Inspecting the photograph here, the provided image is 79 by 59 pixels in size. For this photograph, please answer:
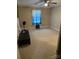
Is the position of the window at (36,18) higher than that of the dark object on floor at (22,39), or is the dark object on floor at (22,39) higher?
the window at (36,18)

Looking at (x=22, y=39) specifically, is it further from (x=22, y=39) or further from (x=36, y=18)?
(x=36, y=18)

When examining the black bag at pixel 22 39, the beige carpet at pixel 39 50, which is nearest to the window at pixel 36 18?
the beige carpet at pixel 39 50

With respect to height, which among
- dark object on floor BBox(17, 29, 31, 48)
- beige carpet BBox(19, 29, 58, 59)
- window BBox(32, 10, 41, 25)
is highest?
window BBox(32, 10, 41, 25)

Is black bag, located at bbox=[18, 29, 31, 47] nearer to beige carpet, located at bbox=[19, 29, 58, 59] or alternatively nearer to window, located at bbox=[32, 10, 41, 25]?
beige carpet, located at bbox=[19, 29, 58, 59]

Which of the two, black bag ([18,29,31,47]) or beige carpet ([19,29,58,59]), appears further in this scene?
beige carpet ([19,29,58,59])

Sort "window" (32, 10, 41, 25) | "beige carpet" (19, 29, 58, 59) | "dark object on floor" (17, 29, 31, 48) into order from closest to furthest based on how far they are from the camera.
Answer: "dark object on floor" (17, 29, 31, 48)
"beige carpet" (19, 29, 58, 59)
"window" (32, 10, 41, 25)

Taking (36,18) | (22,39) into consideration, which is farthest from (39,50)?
(36,18)

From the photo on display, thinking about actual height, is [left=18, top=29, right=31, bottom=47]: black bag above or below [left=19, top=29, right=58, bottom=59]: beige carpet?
above

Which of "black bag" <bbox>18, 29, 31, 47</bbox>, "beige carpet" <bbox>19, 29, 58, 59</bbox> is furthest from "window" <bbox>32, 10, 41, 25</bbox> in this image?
"black bag" <bbox>18, 29, 31, 47</bbox>

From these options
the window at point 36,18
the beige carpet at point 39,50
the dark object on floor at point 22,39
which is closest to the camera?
the dark object on floor at point 22,39

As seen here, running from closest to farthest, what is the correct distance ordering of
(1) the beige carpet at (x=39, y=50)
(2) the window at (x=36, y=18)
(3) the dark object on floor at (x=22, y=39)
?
(3) the dark object on floor at (x=22, y=39)
(1) the beige carpet at (x=39, y=50)
(2) the window at (x=36, y=18)

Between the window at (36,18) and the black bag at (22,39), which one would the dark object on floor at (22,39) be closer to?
the black bag at (22,39)
